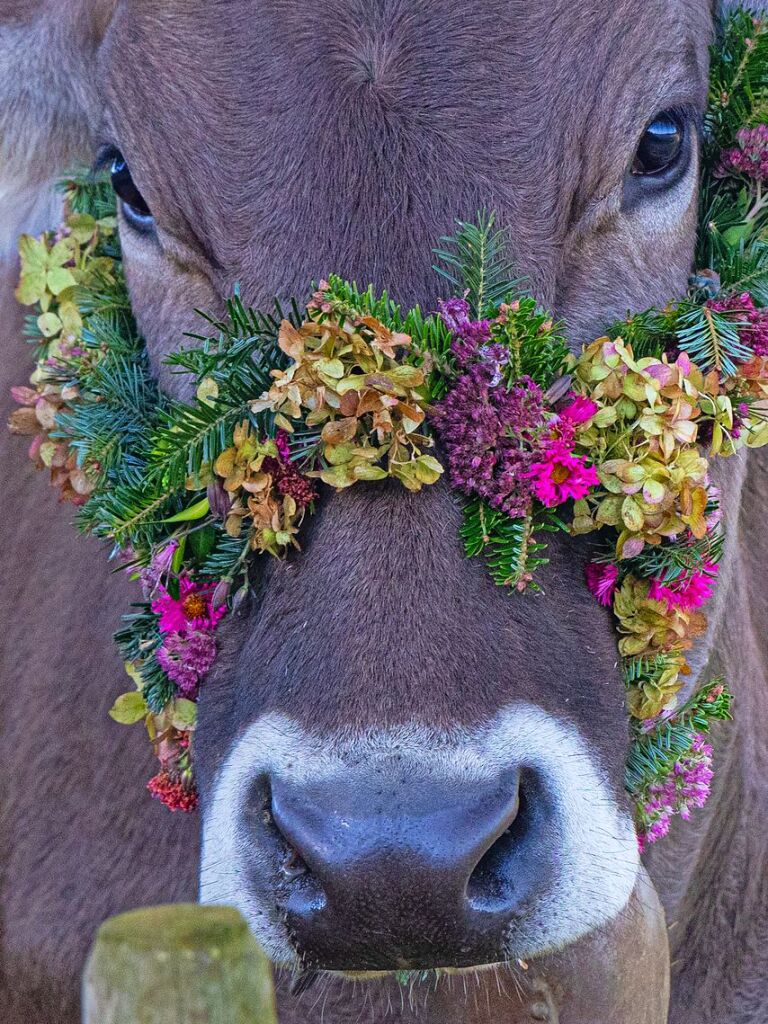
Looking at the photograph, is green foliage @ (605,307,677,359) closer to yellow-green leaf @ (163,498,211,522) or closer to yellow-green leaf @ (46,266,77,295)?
yellow-green leaf @ (163,498,211,522)

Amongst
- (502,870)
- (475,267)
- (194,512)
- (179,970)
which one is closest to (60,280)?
A: (194,512)

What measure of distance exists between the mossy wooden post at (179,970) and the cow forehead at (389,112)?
5.10 ft

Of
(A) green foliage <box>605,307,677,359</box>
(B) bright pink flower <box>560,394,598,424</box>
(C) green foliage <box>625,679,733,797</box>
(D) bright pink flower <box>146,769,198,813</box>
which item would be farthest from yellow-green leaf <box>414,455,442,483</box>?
(D) bright pink flower <box>146,769,198,813</box>

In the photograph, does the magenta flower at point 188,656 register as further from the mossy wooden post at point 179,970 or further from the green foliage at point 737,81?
the green foliage at point 737,81

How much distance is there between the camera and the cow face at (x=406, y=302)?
219 cm

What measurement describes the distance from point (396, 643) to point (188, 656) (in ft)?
2.14

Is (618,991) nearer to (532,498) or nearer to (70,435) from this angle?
(532,498)

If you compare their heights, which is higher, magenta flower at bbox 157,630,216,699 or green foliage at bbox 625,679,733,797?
magenta flower at bbox 157,630,216,699

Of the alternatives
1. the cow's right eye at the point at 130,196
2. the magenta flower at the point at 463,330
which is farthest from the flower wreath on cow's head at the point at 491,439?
the cow's right eye at the point at 130,196

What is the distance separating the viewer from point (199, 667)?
2.76 m

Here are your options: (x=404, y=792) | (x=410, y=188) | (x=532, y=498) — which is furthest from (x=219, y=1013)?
(x=410, y=188)

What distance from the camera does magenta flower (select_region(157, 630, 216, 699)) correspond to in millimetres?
2752

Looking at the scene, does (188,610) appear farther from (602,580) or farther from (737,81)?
(737,81)

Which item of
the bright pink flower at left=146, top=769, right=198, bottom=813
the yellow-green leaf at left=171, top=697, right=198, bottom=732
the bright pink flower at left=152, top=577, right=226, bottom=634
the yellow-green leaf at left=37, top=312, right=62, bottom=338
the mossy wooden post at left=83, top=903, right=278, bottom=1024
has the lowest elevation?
the bright pink flower at left=146, top=769, right=198, bottom=813
